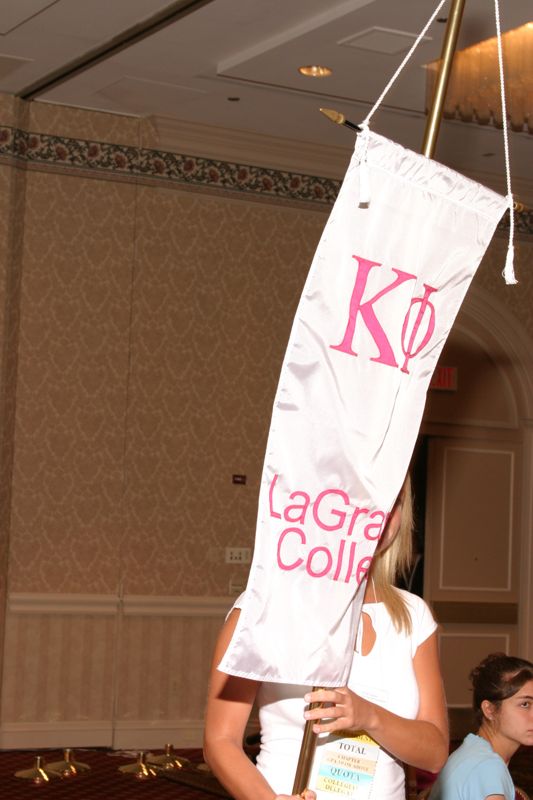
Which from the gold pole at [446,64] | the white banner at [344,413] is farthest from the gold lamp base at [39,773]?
the gold pole at [446,64]

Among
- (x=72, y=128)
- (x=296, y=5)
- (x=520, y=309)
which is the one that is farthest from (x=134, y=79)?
(x=520, y=309)

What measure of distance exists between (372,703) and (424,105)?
6.25m

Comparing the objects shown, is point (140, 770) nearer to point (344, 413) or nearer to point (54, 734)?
point (54, 734)

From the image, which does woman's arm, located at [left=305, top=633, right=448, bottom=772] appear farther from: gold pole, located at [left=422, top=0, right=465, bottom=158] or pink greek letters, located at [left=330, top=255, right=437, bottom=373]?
gold pole, located at [left=422, top=0, right=465, bottom=158]

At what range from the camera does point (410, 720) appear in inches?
87.0

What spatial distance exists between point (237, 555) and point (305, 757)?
681cm

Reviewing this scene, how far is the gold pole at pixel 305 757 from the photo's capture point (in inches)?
79.8

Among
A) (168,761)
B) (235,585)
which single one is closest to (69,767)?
(168,761)

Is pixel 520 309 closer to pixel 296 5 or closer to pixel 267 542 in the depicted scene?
pixel 296 5

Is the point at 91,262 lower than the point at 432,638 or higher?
higher

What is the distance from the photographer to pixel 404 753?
2174 millimetres

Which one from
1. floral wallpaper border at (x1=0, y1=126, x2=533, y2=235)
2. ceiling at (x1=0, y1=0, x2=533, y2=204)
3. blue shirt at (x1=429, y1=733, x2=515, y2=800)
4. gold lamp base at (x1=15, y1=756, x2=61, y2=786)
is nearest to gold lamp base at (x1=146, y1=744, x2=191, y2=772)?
gold lamp base at (x1=15, y1=756, x2=61, y2=786)

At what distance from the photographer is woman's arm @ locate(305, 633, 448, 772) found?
2016 mm

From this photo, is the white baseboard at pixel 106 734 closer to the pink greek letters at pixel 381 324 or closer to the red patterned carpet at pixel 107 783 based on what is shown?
the red patterned carpet at pixel 107 783
